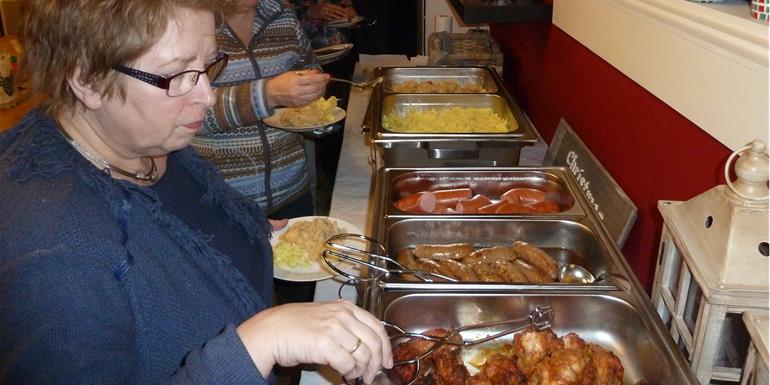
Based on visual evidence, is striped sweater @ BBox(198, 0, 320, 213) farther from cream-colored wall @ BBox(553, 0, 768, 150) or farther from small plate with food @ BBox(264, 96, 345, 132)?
cream-colored wall @ BBox(553, 0, 768, 150)

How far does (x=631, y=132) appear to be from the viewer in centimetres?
156

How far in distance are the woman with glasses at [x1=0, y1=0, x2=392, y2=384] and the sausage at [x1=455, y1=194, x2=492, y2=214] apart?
31.8 inches

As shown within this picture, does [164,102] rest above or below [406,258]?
above

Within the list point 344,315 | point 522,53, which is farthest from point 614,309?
point 522,53

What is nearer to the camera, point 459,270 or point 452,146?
point 459,270

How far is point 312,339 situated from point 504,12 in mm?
1837

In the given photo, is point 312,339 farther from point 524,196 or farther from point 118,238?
point 524,196

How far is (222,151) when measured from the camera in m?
1.87

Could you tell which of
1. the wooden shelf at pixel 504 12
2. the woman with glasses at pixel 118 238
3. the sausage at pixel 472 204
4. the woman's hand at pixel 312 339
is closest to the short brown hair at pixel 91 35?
the woman with glasses at pixel 118 238

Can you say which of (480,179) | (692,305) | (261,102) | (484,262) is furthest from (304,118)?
(692,305)

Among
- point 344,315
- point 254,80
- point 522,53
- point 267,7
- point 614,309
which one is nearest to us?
point 344,315

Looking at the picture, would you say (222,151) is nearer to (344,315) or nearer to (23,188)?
(23,188)

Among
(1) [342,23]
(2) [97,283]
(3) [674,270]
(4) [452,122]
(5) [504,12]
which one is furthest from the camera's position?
(1) [342,23]

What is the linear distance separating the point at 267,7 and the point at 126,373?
1.38 meters
